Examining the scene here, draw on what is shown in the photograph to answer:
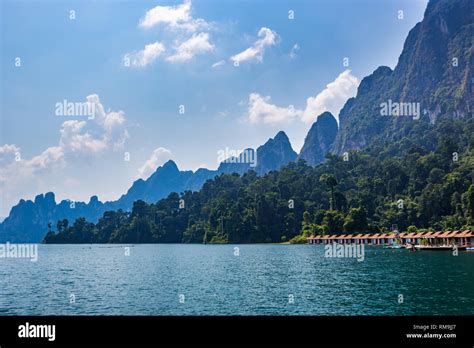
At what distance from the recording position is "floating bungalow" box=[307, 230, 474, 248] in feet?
298

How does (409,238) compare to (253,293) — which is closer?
(253,293)

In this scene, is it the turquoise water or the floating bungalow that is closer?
the turquoise water

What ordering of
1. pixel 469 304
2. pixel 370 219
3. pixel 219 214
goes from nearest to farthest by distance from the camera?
1. pixel 469 304
2. pixel 370 219
3. pixel 219 214

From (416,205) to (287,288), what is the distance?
10418cm

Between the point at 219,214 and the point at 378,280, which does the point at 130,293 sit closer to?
the point at 378,280

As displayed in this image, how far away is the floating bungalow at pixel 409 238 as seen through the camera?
90731 millimetres

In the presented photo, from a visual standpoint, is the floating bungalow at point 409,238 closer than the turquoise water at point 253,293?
No

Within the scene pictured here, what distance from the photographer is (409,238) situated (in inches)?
4200

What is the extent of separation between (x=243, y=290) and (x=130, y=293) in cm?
835

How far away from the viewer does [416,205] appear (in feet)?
432

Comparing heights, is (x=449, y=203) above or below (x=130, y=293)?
above
